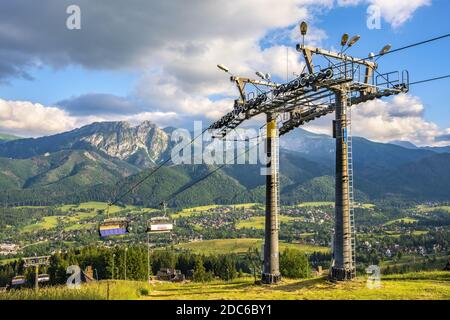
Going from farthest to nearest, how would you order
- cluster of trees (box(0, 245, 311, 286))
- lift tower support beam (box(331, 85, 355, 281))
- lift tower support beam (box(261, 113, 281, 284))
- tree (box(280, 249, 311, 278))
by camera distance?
cluster of trees (box(0, 245, 311, 286)), tree (box(280, 249, 311, 278)), lift tower support beam (box(261, 113, 281, 284)), lift tower support beam (box(331, 85, 355, 281))

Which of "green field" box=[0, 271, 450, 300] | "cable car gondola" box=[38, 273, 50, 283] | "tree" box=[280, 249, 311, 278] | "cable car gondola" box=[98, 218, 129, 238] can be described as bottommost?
"tree" box=[280, 249, 311, 278]

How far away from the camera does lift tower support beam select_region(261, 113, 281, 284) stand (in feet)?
103

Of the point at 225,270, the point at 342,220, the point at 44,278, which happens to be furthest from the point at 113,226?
the point at 225,270

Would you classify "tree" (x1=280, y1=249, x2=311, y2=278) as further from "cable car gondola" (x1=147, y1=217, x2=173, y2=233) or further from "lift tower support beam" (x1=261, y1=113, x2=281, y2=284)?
"cable car gondola" (x1=147, y1=217, x2=173, y2=233)

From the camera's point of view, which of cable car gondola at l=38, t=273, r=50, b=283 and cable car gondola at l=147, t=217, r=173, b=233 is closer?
cable car gondola at l=147, t=217, r=173, b=233

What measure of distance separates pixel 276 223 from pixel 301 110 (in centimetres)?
1029

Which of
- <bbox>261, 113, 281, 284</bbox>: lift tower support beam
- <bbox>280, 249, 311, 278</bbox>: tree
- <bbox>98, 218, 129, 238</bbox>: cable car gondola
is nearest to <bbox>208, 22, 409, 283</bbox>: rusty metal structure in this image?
<bbox>261, 113, 281, 284</bbox>: lift tower support beam

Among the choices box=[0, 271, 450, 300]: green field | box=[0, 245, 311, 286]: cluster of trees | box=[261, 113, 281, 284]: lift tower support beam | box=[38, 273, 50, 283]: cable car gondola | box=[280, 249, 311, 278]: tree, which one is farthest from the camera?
box=[0, 245, 311, 286]: cluster of trees

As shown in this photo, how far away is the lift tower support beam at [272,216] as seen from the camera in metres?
31.5

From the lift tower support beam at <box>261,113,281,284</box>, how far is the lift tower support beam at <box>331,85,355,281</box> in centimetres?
638

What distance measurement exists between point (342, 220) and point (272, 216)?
7316 mm

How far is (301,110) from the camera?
110 ft

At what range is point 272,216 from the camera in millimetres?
31625

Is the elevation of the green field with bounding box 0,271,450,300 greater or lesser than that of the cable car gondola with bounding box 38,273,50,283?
greater
